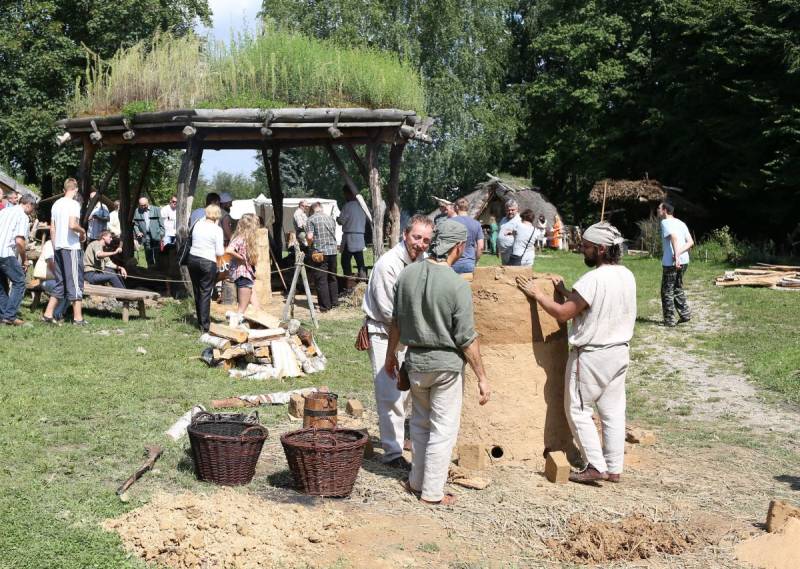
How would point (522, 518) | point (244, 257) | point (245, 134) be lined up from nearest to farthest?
point (522, 518), point (244, 257), point (245, 134)

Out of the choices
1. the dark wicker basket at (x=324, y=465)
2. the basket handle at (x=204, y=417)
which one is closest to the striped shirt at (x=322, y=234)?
the basket handle at (x=204, y=417)

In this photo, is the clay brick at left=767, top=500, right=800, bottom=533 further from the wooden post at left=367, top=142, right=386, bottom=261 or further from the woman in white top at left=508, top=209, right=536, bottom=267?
the wooden post at left=367, top=142, right=386, bottom=261

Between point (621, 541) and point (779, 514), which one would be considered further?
point (779, 514)

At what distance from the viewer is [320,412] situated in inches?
278

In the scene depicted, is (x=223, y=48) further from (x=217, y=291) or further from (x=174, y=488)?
(x=174, y=488)

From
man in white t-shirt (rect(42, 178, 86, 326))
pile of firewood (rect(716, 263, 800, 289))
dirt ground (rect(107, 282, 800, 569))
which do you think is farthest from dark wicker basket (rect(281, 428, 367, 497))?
pile of firewood (rect(716, 263, 800, 289))

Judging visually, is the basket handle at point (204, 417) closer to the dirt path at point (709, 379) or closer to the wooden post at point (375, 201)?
the dirt path at point (709, 379)

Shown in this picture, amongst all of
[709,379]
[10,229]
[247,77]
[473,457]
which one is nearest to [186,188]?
[247,77]

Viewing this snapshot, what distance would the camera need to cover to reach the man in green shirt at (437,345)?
19.3 ft

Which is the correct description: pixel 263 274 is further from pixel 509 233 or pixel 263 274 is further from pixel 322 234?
pixel 509 233

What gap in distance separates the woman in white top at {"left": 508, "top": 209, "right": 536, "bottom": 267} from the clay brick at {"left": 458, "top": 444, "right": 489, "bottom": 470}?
6749 millimetres

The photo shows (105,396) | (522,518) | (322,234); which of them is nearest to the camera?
(522,518)

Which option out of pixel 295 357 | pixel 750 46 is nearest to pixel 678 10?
pixel 750 46

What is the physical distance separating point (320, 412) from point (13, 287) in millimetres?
7350
